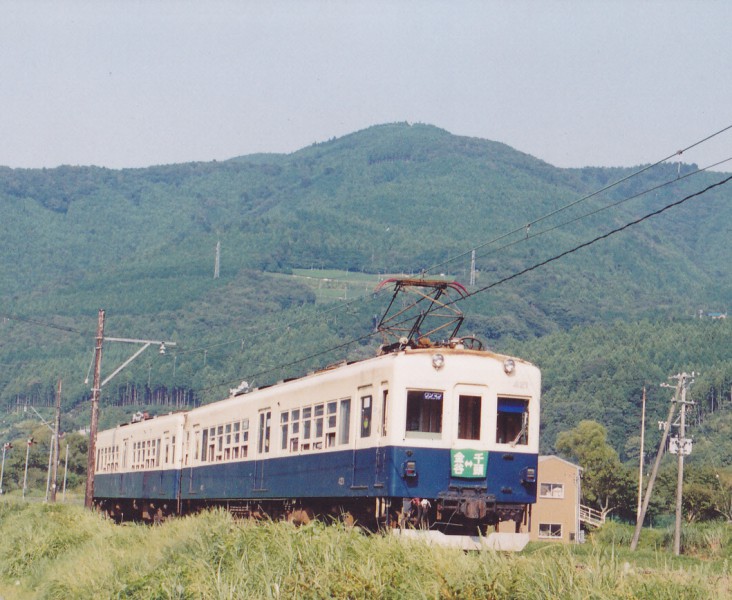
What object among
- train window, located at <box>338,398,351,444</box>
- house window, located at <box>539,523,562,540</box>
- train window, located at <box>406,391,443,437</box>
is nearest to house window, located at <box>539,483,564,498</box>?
house window, located at <box>539,523,562,540</box>

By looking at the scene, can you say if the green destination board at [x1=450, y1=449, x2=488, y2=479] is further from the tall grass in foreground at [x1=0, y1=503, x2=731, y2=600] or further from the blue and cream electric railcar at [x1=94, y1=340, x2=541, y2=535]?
the tall grass in foreground at [x1=0, y1=503, x2=731, y2=600]

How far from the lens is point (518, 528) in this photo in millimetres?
19656

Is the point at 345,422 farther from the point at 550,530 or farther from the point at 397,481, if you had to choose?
the point at 550,530

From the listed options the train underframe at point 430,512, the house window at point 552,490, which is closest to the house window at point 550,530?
the house window at point 552,490

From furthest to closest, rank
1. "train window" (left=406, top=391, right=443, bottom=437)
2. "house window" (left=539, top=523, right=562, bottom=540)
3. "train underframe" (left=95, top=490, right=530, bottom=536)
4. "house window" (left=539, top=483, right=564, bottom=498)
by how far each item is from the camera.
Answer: "house window" (left=539, top=483, right=564, bottom=498), "house window" (left=539, top=523, right=562, bottom=540), "train window" (left=406, top=391, right=443, bottom=437), "train underframe" (left=95, top=490, right=530, bottom=536)

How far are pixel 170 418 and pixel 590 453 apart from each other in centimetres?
6565

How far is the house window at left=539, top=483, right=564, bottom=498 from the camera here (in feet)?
228

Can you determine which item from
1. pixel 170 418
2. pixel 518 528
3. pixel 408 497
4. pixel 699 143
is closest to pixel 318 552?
pixel 408 497

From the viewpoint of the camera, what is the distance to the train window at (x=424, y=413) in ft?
62.7

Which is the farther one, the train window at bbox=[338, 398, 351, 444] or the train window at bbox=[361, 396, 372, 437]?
the train window at bbox=[338, 398, 351, 444]

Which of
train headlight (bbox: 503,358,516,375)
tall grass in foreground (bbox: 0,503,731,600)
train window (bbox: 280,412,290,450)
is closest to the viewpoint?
tall grass in foreground (bbox: 0,503,731,600)

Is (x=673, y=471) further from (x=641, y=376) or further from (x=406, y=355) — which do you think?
(x=406, y=355)

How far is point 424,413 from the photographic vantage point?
760 inches

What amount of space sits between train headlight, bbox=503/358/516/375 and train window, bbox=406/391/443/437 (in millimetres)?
1215
